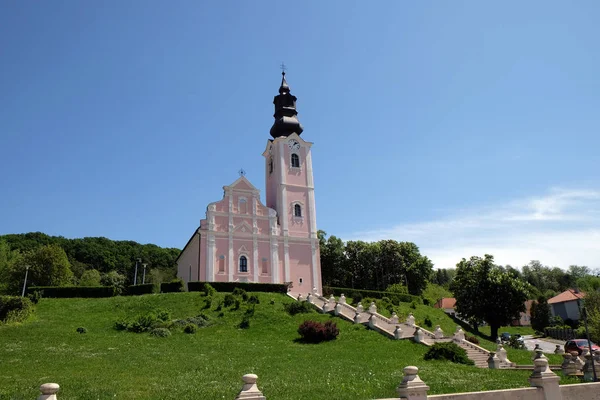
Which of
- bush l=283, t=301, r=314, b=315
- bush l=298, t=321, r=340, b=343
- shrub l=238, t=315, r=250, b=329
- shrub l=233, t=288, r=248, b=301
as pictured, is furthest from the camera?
shrub l=233, t=288, r=248, b=301

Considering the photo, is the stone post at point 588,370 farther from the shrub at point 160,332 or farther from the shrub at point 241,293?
the shrub at point 241,293

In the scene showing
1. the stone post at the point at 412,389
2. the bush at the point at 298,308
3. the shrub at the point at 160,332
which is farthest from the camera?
the bush at the point at 298,308

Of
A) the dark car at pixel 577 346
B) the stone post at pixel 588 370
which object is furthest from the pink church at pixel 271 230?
the stone post at pixel 588 370

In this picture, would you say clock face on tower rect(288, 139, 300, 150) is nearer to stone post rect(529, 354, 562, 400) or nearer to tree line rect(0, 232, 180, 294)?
tree line rect(0, 232, 180, 294)

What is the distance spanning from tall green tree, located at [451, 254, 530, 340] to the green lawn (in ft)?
60.1

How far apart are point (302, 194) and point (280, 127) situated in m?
8.21

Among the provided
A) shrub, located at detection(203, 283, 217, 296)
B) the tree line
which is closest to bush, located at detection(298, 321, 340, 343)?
shrub, located at detection(203, 283, 217, 296)

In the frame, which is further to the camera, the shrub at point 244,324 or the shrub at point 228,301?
the shrub at point 228,301

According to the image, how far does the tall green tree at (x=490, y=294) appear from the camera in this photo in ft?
130

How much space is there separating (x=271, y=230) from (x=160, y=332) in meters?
22.8

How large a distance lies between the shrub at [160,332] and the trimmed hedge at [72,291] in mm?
13816

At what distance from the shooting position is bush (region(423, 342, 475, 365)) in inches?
757

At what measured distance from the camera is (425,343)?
23359 mm

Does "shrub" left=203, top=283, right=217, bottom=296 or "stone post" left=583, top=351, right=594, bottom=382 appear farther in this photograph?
A: "shrub" left=203, top=283, right=217, bottom=296
